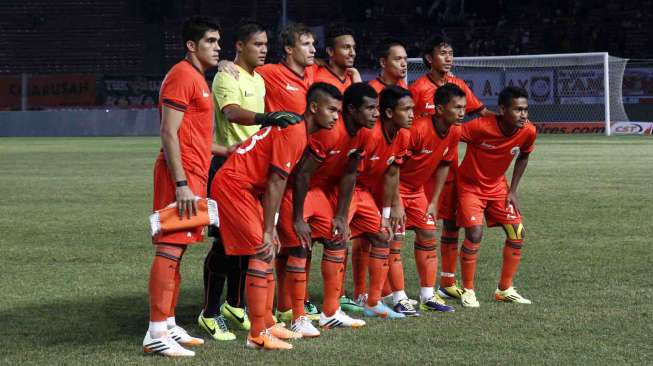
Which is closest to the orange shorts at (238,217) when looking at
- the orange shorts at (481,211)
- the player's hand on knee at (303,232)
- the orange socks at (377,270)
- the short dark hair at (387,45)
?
the player's hand on knee at (303,232)

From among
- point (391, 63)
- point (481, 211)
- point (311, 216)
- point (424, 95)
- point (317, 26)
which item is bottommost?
point (481, 211)

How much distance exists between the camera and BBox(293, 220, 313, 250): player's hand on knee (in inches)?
257

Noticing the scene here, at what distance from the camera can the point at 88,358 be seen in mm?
6059

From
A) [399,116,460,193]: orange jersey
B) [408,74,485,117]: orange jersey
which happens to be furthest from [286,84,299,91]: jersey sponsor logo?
[408,74,485,117]: orange jersey

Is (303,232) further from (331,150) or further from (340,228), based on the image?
(331,150)

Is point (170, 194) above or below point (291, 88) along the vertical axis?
below

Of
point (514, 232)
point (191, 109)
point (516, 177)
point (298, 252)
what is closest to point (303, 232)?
point (298, 252)

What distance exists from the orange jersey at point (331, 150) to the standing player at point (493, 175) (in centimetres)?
145

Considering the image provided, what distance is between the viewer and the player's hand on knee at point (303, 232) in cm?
652

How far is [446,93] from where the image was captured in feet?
25.0

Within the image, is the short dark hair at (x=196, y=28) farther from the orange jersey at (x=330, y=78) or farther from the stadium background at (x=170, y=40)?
the stadium background at (x=170, y=40)

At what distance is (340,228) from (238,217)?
0.84m

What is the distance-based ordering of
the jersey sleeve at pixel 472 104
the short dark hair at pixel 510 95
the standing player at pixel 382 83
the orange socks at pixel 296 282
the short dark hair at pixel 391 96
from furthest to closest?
the jersey sleeve at pixel 472 104
the short dark hair at pixel 510 95
the standing player at pixel 382 83
the short dark hair at pixel 391 96
the orange socks at pixel 296 282

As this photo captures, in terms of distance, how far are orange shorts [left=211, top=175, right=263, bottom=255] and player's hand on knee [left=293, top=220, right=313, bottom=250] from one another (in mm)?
267
